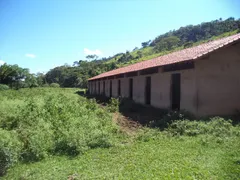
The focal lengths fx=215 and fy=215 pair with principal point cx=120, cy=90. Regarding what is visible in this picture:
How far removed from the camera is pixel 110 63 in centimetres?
6138

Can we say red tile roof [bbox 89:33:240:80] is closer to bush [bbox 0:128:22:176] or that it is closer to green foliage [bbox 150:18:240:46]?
bush [bbox 0:128:22:176]

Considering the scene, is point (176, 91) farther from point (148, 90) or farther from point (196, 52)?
point (148, 90)

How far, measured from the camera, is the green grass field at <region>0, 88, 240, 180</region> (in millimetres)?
4371

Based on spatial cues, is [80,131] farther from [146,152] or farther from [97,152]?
[146,152]


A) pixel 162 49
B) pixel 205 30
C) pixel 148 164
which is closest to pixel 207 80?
pixel 148 164

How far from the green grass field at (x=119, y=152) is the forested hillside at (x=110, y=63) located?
4078 centimetres

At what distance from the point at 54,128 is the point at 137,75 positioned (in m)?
8.61

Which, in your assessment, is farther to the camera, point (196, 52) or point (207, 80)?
point (196, 52)

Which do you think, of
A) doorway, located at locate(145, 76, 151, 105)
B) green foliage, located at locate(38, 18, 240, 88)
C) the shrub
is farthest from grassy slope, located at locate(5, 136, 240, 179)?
green foliage, located at locate(38, 18, 240, 88)

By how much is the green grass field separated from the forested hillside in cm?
4078

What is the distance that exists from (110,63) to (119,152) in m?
56.6

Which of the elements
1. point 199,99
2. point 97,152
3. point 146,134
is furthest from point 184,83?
point 97,152

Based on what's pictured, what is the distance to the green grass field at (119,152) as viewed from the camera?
4.37 meters

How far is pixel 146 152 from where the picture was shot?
5.51 m
